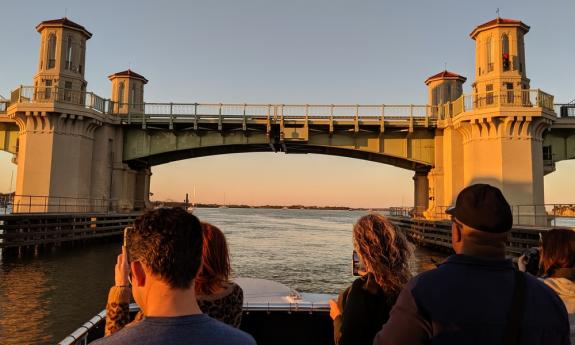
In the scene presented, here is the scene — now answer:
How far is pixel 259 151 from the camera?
119 feet

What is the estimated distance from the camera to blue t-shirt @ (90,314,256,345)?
4.78ft

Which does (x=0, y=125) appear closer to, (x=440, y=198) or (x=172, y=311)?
(x=440, y=198)

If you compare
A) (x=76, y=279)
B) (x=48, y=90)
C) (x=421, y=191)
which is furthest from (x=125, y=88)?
(x=421, y=191)

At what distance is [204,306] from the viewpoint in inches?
105

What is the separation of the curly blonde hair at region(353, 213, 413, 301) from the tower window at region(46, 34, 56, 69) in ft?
101

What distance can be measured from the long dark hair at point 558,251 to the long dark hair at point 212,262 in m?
2.69

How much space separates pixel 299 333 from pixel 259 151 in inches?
1242

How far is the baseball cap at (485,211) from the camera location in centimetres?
204

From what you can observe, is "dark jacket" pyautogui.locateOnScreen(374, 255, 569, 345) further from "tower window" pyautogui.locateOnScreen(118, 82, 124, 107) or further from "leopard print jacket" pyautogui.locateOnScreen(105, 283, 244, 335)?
"tower window" pyautogui.locateOnScreen(118, 82, 124, 107)

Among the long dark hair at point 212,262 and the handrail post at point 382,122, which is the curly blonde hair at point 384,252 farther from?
the handrail post at point 382,122

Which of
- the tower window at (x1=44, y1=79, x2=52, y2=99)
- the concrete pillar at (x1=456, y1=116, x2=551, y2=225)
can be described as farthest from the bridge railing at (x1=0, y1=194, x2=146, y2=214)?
the concrete pillar at (x1=456, y1=116, x2=551, y2=225)

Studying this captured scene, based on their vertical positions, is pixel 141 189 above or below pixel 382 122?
below

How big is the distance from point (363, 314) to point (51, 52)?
31.6 m

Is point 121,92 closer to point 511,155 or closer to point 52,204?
point 52,204
